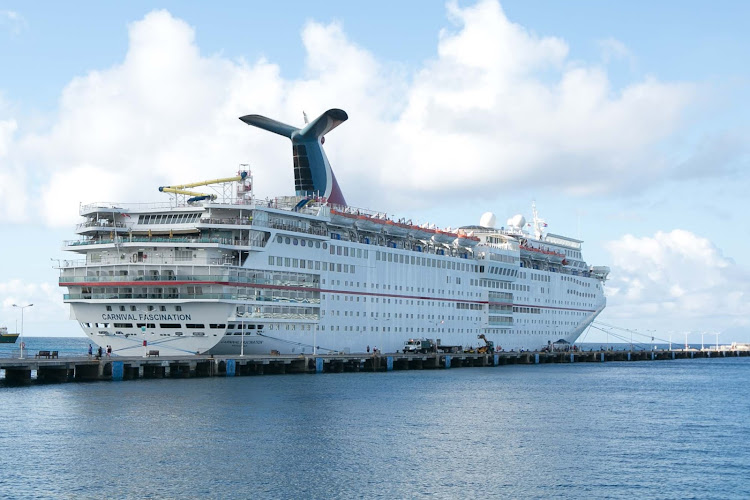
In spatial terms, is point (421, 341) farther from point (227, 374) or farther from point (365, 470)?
point (365, 470)

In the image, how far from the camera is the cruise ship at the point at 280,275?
71812mm

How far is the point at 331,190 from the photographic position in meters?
100

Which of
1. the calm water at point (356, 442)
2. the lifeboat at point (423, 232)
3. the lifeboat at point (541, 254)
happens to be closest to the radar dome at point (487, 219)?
the lifeboat at point (541, 254)

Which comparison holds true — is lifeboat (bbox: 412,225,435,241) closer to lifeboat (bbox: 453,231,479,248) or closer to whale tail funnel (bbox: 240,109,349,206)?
lifeboat (bbox: 453,231,479,248)

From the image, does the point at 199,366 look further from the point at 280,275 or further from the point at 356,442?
the point at 356,442

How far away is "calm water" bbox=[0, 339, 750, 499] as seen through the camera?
1382 inches

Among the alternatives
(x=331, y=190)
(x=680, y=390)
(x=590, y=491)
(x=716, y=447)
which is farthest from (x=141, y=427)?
(x=331, y=190)

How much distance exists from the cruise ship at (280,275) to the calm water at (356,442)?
6.29 meters

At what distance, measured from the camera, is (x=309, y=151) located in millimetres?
97062

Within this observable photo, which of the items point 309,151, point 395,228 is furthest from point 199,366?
point 309,151

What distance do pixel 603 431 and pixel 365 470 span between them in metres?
17.5

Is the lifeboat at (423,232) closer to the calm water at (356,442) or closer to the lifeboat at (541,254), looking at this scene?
the lifeboat at (541,254)

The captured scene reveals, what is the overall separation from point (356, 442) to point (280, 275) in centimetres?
3506

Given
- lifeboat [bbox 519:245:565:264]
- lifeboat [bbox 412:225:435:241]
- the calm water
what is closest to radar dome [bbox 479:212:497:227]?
lifeboat [bbox 519:245:565:264]
